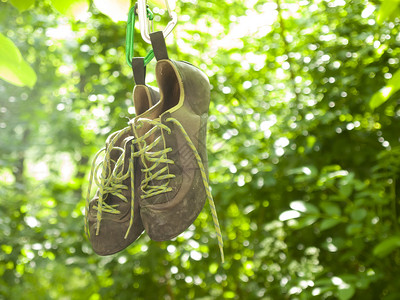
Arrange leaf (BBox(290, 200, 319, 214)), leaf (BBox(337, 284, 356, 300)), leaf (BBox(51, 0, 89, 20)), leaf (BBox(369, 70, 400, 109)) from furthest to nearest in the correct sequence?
leaf (BBox(290, 200, 319, 214)) < leaf (BBox(337, 284, 356, 300)) < leaf (BBox(51, 0, 89, 20)) < leaf (BBox(369, 70, 400, 109))

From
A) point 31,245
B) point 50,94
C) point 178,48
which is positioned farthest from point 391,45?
point 50,94

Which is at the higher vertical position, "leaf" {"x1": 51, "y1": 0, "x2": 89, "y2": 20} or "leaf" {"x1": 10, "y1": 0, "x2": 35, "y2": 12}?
"leaf" {"x1": 51, "y1": 0, "x2": 89, "y2": 20}

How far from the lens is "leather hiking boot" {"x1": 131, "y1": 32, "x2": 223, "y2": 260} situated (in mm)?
814

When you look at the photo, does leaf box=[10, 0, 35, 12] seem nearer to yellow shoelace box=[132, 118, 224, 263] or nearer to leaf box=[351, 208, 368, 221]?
yellow shoelace box=[132, 118, 224, 263]

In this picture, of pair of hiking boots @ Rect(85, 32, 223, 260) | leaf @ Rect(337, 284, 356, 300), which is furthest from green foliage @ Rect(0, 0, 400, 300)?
pair of hiking boots @ Rect(85, 32, 223, 260)

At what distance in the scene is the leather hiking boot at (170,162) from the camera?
0.81 meters

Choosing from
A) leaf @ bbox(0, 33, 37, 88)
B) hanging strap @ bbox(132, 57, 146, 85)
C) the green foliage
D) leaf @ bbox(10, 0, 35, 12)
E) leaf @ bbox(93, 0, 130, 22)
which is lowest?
the green foliage

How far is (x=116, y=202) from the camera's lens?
894 millimetres

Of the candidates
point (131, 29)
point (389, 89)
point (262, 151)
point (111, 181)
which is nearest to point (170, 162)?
point (111, 181)

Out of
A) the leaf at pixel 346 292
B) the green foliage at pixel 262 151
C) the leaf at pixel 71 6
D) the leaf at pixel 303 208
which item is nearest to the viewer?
the leaf at pixel 71 6

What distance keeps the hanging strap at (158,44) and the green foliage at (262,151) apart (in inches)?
42.7

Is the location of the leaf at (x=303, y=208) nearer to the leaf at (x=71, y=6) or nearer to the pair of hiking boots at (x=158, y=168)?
the pair of hiking boots at (x=158, y=168)

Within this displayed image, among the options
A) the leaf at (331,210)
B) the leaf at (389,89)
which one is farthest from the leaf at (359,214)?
the leaf at (389,89)

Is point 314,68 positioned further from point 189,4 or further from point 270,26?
point 189,4
